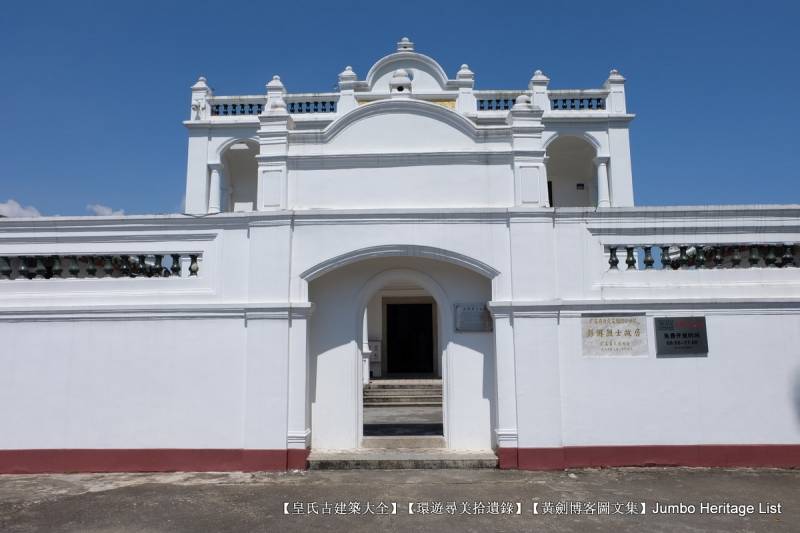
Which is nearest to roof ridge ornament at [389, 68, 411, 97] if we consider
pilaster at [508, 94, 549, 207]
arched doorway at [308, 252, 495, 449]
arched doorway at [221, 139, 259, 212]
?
pilaster at [508, 94, 549, 207]

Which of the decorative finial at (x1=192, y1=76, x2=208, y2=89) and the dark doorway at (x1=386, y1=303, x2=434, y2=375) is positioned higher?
the decorative finial at (x1=192, y1=76, x2=208, y2=89)

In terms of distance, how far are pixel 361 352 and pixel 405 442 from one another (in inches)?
54.6

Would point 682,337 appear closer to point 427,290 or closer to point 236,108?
point 427,290

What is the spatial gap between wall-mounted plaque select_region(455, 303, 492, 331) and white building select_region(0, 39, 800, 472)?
0.02 metres

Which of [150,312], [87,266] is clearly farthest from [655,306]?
[87,266]

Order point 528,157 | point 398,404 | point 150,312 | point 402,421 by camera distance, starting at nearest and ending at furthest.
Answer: point 150,312 → point 528,157 → point 402,421 → point 398,404

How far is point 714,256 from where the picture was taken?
23.0ft

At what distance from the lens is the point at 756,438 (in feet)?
21.7

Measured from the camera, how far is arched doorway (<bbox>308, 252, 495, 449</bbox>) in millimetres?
7281

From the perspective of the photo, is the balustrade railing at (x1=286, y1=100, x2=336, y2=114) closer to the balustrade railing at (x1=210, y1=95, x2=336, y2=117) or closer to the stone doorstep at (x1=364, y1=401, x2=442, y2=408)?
the balustrade railing at (x1=210, y1=95, x2=336, y2=117)

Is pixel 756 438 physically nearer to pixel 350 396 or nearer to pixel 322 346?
pixel 350 396

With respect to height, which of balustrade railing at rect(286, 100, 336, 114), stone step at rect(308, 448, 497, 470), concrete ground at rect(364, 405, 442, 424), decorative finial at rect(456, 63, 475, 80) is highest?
decorative finial at rect(456, 63, 475, 80)

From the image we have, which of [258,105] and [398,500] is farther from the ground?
[258,105]

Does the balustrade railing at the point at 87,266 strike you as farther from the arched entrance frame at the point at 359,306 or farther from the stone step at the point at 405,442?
the stone step at the point at 405,442
